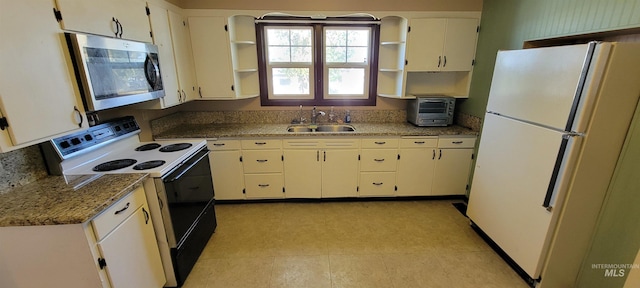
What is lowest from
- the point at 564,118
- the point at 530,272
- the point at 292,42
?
the point at 530,272

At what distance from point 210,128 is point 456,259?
9.31 ft

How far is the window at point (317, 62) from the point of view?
317 centimetres

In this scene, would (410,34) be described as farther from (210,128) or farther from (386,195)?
(210,128)

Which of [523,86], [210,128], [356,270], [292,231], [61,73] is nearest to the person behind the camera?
[61,73]

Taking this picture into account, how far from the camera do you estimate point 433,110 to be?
3084 mm

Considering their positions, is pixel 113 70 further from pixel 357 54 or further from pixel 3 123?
pixel 357 54

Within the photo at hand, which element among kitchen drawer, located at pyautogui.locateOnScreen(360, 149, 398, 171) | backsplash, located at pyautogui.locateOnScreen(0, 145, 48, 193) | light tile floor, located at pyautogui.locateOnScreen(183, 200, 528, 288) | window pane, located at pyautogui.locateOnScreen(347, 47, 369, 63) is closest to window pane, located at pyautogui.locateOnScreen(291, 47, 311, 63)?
window pane, located at pyautogui.locateOnScreen(347, 47, 369, 63)

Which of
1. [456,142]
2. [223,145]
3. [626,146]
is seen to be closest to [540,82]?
[626,146]

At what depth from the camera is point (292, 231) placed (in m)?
2.63

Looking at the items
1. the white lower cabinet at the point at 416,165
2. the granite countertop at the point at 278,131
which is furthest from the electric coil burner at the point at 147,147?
the white lower cabinet at the point at 416,165

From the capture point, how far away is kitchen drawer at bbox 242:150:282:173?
9.64ft

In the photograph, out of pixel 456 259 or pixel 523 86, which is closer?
pixel 523 86

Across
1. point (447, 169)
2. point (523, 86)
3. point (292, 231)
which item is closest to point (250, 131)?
point (292, 231)

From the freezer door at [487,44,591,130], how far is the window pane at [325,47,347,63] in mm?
1677
